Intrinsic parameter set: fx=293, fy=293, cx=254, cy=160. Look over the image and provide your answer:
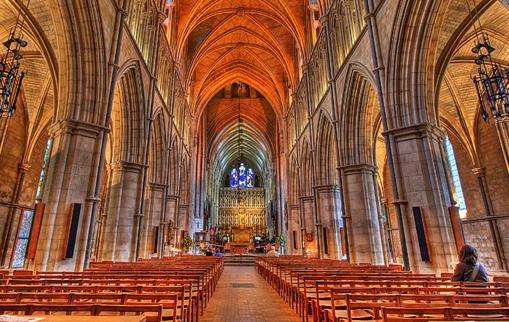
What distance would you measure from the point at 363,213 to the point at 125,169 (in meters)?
10.8

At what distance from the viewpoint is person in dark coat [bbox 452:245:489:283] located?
4.48m

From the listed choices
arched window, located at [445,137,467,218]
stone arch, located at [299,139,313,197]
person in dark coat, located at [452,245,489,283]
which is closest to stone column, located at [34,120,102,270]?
person in dark coat, located at [452,245,489,283]

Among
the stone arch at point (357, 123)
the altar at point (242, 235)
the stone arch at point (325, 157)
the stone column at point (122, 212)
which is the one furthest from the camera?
the altar at point (242, 235)

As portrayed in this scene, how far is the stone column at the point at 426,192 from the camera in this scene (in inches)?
307

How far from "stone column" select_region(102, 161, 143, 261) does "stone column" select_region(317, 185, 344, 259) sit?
10.3m

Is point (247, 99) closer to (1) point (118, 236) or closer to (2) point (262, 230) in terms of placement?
(2) point (262, 230)

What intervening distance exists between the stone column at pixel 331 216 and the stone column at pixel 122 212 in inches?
407

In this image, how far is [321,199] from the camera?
58.5ft

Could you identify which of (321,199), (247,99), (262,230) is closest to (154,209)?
(321,199)

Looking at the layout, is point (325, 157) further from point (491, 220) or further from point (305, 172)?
point (491, 220)

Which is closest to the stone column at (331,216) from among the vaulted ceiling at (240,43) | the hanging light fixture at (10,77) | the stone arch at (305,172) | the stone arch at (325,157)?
the stone arch at (325,157)

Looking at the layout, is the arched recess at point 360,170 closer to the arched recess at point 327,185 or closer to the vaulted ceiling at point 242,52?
the arched recess at point 327,185

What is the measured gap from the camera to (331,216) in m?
17.4

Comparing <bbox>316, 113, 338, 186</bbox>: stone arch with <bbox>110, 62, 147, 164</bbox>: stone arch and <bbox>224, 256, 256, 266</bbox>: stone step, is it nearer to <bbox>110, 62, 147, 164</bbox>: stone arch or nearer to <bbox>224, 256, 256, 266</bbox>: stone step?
<bbox>110, 62, 147, 164</bbox>: stone arch
